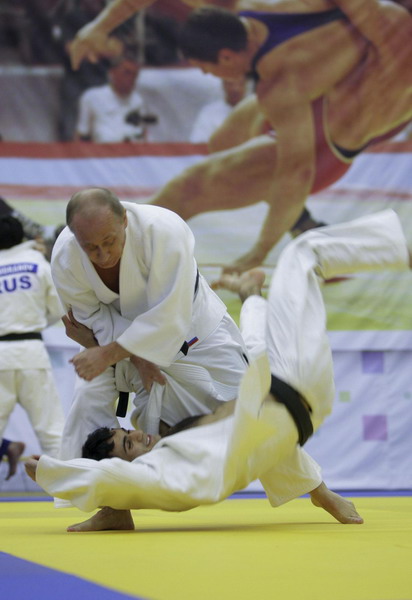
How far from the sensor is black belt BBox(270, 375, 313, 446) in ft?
8.16

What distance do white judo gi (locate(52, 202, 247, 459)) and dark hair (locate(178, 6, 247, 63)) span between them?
11.2 feet

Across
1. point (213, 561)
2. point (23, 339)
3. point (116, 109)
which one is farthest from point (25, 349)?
point (213, 561)

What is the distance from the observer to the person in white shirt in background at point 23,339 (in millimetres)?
5055

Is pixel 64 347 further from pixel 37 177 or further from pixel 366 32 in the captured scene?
pixel 366 32

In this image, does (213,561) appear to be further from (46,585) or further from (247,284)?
(247,284)

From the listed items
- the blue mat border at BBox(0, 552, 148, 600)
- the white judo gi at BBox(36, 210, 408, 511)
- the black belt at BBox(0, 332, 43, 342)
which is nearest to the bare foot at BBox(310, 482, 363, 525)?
the white judo gi at BBox(36, 210, 408, 511)

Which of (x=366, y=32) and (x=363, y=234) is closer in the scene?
(x=363, y=234)

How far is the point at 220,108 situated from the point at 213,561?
4.57 meters

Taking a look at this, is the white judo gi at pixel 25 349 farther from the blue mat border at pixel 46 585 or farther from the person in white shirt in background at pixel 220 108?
the blue mat border at pixel 46 585

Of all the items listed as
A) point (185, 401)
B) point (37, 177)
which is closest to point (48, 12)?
point (37, 177)

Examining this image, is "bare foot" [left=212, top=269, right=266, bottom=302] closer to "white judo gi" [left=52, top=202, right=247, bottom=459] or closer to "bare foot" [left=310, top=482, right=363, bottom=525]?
"white judo gi" [left=52, top=202, right=247, bottom=459]

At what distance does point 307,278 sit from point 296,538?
2.38ft

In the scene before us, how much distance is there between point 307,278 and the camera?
2.66m

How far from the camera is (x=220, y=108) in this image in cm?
609
